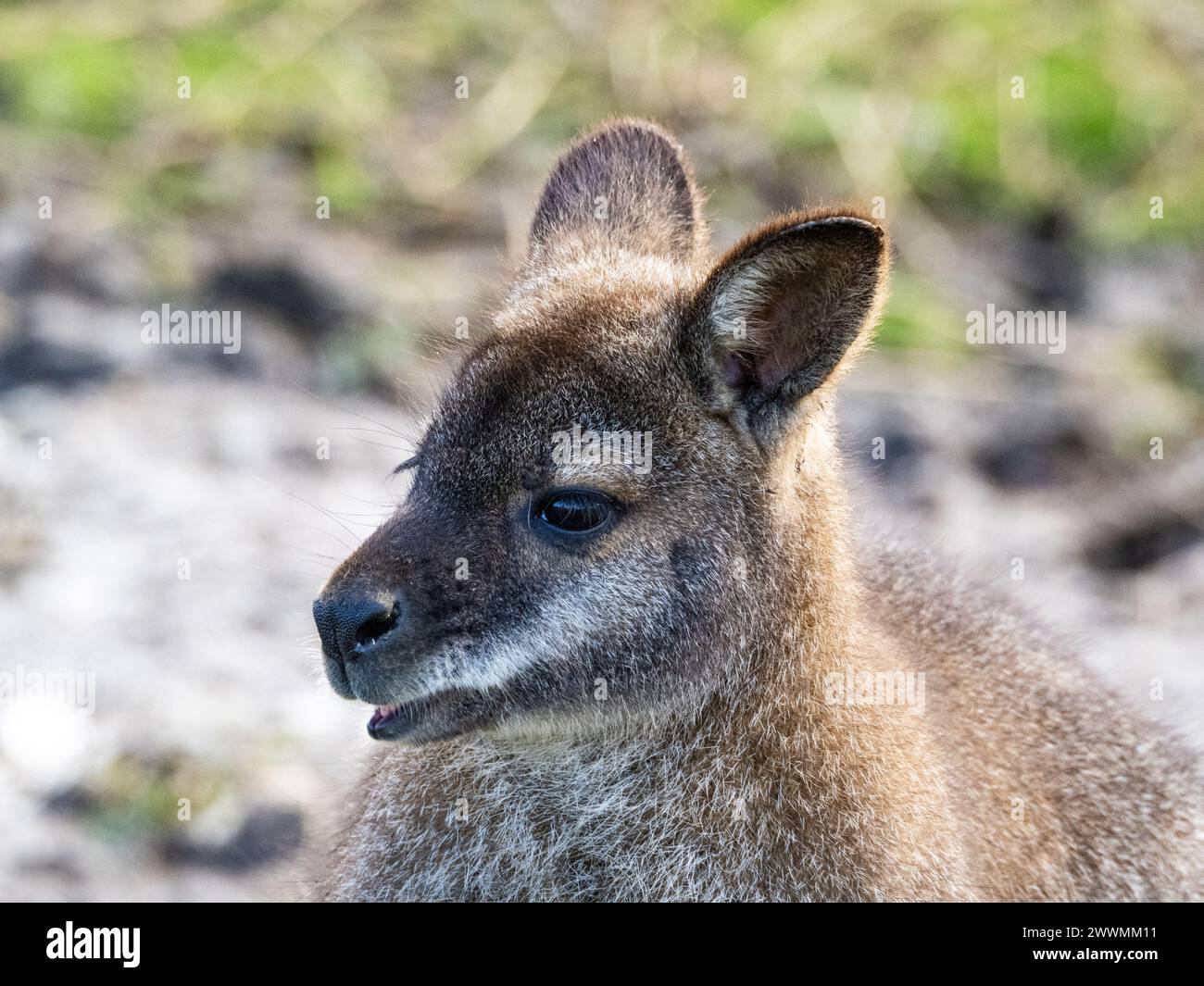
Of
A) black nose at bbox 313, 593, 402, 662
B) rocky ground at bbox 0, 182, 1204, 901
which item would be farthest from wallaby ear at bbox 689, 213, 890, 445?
black nose at bbox 313, 593, 402, 662

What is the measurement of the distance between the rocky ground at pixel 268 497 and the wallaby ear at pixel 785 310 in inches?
40.6

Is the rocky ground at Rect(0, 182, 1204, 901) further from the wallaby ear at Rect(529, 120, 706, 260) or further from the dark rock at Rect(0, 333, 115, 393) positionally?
the wallaby ear at Rect(529, 120, 706, 260)

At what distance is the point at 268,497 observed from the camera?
27.0ft

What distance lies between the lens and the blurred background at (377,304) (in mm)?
6840

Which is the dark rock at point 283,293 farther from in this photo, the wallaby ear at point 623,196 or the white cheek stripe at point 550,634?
the white cheek stripe at point 550,634

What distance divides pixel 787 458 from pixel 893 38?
9.22 m

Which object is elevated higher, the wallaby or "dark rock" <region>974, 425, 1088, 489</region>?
"dark rock" <region>974, 425, 1088, 489</region>

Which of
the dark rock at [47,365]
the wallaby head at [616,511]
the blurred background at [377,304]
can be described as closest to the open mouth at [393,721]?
the wallaby head at [616,511]

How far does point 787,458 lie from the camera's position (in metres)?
4.80

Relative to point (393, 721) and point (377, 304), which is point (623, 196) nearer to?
point (393, 721)

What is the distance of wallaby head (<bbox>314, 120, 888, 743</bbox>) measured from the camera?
177 inches

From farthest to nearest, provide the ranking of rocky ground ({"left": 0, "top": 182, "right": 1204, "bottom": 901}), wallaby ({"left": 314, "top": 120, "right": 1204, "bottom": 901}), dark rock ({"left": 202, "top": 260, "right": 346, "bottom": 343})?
dark rock ({"left": 202, "top": 260, "right": 346, "bottom": 343}) → rocky ground ({"left": 0, "top": 182, "right": 1204, "bottom": 901}) → wallaby ({"left": 314, "top": 120, "right": 1204, "bottom": 901})

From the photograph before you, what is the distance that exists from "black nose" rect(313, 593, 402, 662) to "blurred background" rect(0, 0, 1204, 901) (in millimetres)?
1025
